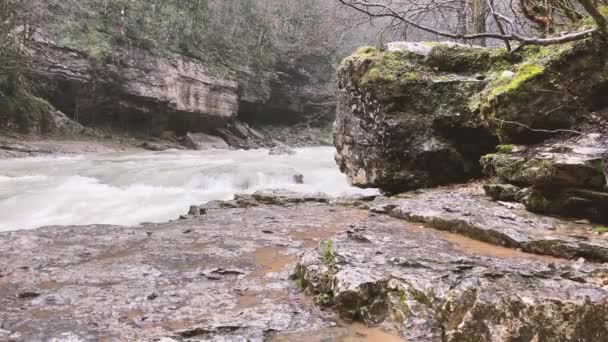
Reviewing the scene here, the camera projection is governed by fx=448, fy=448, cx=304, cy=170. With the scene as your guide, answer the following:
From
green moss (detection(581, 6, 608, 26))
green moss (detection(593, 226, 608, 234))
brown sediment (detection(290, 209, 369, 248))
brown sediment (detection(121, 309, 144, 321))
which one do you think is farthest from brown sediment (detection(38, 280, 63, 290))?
green moss (detection(581, 6, 608, 26))

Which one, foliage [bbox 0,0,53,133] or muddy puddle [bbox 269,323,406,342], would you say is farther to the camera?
foliage [bbox 0,0,53,133]

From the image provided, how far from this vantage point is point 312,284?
9.80 feet

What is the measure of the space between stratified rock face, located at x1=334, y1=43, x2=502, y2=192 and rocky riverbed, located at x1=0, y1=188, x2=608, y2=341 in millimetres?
2153

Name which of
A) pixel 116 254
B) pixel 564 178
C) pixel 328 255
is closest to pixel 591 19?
pixel 564 178

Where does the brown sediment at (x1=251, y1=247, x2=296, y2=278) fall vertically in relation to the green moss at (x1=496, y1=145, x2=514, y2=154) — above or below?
below

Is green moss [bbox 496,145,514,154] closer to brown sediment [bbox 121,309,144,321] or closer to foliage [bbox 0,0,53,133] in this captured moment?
brown sediment [bbox 121,309,144,321]

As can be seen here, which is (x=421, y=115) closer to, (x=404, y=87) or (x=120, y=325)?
(x=404, y=87)

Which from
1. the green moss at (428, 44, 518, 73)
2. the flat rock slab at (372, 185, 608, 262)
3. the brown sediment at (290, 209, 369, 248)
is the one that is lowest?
the brown sediment at (290, 209, 369, 248)

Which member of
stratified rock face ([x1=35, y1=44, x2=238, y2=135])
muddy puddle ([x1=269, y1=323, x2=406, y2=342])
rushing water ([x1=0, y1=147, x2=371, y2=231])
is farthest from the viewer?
stratified rock face ([x1=35, y1=44, x2=238, y2=135])

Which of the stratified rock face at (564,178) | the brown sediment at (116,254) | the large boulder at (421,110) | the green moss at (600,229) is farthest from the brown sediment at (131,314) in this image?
the large boulder at (421,110)

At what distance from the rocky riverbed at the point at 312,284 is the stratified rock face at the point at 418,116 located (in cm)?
215

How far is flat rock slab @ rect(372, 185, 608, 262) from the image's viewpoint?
Result: 324cm

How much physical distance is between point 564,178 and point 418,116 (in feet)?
10.1

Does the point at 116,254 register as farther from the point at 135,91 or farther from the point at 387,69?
the point at 135,91
